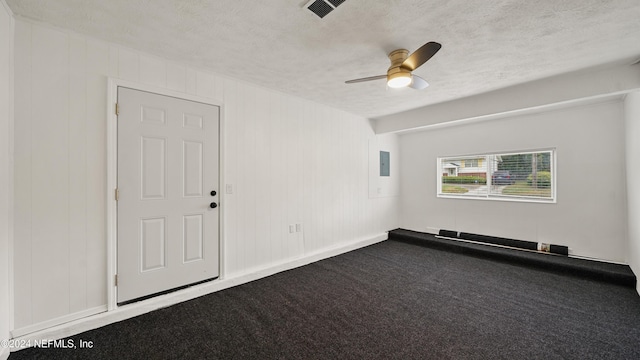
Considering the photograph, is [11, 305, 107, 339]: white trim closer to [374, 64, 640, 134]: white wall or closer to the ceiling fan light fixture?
the ceiling fan light fixture

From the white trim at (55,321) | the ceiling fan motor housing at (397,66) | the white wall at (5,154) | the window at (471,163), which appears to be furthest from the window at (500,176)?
the white wall at (5,154)

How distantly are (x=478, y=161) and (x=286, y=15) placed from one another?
4.39 meters

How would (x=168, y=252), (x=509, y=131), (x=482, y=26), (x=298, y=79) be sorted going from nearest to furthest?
(x=482, y=26) → (x=168, y=252) → (x=298, y=79) → (x=509, y=131)

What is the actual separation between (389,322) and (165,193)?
255 cm

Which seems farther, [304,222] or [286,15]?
[304,222]

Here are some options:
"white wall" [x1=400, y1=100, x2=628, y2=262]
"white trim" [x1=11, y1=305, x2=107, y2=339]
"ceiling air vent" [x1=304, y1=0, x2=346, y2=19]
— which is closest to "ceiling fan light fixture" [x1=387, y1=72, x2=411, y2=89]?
"ceiling air vent" [x1=304, y1=0, x2=346, y2=19]

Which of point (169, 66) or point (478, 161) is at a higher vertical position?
point (169, 66)

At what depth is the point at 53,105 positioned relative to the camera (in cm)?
200

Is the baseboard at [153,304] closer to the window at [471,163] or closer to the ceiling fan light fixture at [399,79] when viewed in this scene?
the ceiling fan light fixture at [399,79]

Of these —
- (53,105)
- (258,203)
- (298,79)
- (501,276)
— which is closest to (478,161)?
(501,276)

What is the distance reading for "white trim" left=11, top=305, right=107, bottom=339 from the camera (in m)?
1.87

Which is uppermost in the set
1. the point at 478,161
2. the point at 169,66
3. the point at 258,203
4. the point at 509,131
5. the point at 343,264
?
the point at 169,66

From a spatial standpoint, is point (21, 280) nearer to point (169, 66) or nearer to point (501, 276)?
point (169, 66)

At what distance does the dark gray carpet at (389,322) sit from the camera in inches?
A: 72.4
